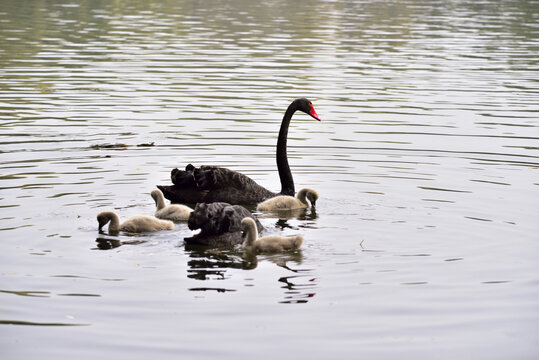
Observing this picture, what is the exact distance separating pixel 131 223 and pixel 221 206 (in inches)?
33.7

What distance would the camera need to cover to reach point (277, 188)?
11117mm

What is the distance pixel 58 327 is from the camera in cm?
618

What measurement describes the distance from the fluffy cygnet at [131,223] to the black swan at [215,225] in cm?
Result: 53

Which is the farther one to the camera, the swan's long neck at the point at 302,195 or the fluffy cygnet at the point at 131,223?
the swan's long neck at the point at 302,195

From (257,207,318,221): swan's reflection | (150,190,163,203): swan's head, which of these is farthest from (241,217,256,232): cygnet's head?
(150,190,163,203): swan's head

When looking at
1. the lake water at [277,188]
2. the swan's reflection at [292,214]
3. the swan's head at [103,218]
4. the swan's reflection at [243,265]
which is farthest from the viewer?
the swan's reflection at [292,214]

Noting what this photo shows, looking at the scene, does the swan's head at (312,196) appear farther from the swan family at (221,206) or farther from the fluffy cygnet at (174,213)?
the fluffy cygnet at (174,213)

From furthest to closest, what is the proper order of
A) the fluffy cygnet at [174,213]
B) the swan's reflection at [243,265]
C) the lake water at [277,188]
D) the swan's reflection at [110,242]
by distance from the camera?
the fluffy cygnet at [174,213] → the swan's reflection at [110,242] → the swan's reflection at [243,265] → the lake water at [277,188]

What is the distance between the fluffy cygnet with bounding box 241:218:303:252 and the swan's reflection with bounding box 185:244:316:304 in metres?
0.05

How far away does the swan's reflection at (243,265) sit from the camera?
6.93m

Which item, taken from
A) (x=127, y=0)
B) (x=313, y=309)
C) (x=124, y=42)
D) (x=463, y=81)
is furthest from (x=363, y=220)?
(x=127, y=0)

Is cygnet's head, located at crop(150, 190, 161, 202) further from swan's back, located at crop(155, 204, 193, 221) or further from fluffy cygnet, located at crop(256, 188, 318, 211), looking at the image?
fluffy cygnet, located at crop(256, 188, 318, 211)

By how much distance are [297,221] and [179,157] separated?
3.44 m

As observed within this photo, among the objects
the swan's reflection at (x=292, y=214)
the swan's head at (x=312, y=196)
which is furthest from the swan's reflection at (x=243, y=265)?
the swan's head at (x=312, y=196)
